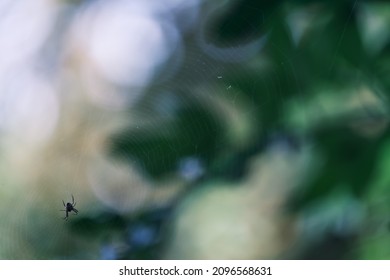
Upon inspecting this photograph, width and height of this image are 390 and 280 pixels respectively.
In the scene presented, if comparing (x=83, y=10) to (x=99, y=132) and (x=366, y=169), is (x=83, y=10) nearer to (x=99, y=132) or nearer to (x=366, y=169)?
(x=99, y=132)

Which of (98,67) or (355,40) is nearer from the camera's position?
(355,40)

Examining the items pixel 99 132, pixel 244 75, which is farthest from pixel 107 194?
pixel 244 75

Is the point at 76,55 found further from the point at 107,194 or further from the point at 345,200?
the point at 345,200

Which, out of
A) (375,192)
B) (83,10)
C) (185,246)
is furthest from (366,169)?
(83,10)

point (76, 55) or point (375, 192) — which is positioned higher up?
point (76, 55)
